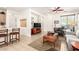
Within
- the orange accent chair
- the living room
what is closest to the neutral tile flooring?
the living room

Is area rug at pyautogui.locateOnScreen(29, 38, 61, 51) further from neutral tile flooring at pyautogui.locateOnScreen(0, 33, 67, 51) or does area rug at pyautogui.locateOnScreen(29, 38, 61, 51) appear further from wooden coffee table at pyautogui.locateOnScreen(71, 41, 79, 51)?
wooden coffee table at pyautogui.locateOnScreen(71, 41, 79, 51)

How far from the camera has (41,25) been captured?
1875mm

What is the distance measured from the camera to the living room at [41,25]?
1795 millimetres

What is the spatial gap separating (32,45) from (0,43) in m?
0.62

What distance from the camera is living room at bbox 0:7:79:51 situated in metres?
1.79

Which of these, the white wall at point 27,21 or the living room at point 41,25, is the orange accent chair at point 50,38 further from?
the white wall at point 27,21

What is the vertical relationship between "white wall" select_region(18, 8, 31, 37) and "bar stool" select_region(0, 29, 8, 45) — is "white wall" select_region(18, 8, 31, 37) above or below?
above

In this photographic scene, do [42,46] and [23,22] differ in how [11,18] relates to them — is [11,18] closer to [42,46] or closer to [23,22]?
[23,22]

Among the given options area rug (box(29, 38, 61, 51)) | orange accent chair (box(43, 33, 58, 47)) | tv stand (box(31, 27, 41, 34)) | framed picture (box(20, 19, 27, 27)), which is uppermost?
framed picture (box(20, 19, 27, 27))

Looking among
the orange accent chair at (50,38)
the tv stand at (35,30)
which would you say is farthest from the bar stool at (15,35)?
the orange accent chair at (50,38)

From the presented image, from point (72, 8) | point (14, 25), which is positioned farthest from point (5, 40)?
point (72, 8)

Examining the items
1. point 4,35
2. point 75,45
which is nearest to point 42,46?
point 75,45

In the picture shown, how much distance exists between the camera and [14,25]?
183 centimetres
